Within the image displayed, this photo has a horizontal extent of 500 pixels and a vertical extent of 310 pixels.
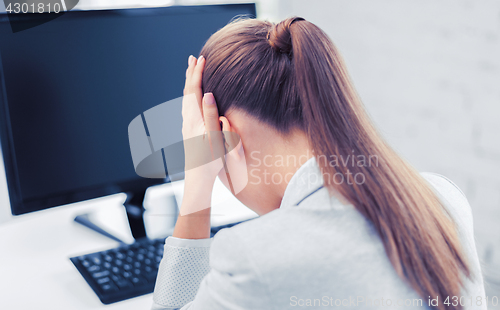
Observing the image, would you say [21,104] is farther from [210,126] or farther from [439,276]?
[439,276]

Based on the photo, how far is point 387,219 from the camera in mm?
462

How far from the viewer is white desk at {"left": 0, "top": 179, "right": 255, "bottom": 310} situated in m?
0.67

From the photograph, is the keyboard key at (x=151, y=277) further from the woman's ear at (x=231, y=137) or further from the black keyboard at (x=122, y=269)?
the woman's ear at (x=231, y=137)

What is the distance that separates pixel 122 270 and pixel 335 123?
0.45m

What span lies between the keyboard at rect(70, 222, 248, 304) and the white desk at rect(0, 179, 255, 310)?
0.02 m

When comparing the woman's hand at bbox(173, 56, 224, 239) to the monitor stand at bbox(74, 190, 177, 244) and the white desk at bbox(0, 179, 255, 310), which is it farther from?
the monitor stand at bbox(74, 190, 177, 244)

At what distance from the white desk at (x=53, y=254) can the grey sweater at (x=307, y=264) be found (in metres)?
0.29

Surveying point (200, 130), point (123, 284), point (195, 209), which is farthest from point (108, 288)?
point (200, 130)

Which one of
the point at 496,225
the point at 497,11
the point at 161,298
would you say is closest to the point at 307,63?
the point at 161,298

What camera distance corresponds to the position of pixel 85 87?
80cm

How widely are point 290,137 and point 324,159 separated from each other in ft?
0.30

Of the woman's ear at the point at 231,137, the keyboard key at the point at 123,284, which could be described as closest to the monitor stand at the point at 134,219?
the keyboard key at the point at 123,284

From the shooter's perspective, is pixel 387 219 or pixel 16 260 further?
pixel 16 260

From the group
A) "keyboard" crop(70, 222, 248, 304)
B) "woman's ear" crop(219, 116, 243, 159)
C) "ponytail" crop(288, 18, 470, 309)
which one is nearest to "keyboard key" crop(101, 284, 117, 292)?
"keyboard" crop(70, 222, 248, 304)
